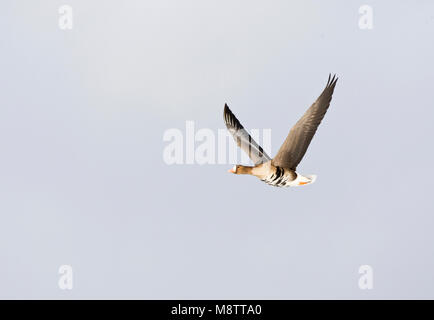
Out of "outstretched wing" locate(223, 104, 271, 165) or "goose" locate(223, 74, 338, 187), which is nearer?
"goose" locate(223, 74, 338, 187)

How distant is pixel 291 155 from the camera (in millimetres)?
14914

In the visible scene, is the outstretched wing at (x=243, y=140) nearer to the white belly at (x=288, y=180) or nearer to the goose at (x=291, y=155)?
the goose at (x=291, y=155)

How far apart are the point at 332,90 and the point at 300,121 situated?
3.31ft

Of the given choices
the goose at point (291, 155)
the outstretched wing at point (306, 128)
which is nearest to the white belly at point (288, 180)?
the goose at point (291, 155)

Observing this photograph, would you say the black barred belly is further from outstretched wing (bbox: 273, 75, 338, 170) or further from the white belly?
outstretched wing (bbox: 273, 75, 338, 170)

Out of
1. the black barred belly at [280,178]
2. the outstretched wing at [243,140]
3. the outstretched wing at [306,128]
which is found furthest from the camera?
the outstretched wing at [243,140]

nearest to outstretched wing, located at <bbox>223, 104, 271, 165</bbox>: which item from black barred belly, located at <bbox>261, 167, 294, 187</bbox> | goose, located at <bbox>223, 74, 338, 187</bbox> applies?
goose, located at <bbox>223, 74, 338, 187</bbox>

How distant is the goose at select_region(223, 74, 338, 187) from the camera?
14.6 meters

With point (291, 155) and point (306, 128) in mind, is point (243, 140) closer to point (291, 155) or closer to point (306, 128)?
point (291, 155)

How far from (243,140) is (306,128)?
6.31 feet

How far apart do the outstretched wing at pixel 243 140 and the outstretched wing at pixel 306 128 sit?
897mm

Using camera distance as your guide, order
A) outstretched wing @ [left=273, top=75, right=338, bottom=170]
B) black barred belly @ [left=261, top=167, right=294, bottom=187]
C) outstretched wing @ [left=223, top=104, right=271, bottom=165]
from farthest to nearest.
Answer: outstretched wing @ [left=223, top=104, right=271, bottom=165] → black barred belly @ [left=261, top=167, right=294, bottom=187] → outstretched wing @ [left=273, top=75, right=338, bottom=170]

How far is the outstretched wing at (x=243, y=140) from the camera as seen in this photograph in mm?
15742

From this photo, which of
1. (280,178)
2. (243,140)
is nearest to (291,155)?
(280,178)
